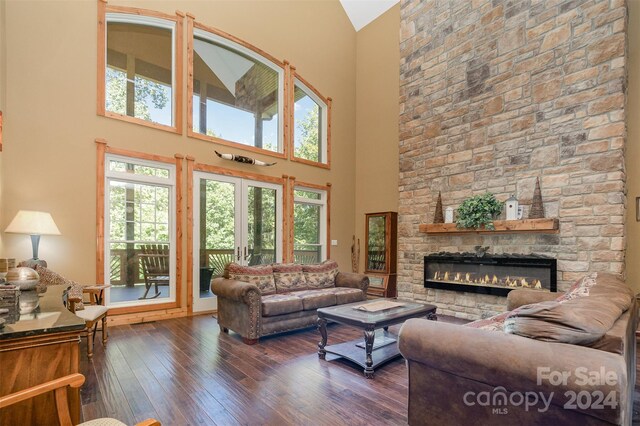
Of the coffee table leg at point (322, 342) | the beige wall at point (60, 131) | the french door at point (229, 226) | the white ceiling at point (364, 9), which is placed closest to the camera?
the coffee table leg at point (322, 342)

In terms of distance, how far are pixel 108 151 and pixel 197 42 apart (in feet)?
7.82

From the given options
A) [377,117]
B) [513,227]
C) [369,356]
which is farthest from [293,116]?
[369,356]

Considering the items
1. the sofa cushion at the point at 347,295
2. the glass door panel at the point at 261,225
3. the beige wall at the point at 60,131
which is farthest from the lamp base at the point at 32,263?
the sofa cushion at the point at 347,295

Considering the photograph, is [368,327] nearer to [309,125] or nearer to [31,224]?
[31,224]

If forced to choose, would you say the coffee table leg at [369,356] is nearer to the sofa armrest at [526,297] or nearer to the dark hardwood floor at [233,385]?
the dark hardwood floor at [233,385]

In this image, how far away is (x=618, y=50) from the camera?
4.04 meters

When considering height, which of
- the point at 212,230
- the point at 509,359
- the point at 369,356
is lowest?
the point at 369,356

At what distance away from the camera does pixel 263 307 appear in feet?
12.3

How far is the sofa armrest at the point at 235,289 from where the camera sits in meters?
3.68

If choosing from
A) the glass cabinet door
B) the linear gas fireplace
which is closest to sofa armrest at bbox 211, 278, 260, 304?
the linear gas fireplace

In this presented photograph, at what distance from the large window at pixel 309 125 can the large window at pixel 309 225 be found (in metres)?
0.78

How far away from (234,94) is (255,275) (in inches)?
137

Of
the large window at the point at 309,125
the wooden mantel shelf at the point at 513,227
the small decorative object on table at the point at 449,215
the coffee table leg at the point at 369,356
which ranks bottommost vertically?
the coffee table leg at the point at 369,356

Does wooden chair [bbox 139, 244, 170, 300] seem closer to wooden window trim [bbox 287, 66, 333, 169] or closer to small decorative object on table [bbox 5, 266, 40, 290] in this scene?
small decorative object on table [bbox 5, 266, 40, 290]
